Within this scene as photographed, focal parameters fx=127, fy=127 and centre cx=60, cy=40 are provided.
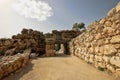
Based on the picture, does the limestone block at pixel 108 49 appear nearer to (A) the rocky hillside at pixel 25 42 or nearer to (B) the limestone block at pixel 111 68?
(B) the limestone block at pixel 111 68

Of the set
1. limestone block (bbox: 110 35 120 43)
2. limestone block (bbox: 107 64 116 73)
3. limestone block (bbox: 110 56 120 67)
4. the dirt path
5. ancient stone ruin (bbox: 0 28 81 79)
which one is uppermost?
ancient stone ruin (bbox: 0 28 81 79)

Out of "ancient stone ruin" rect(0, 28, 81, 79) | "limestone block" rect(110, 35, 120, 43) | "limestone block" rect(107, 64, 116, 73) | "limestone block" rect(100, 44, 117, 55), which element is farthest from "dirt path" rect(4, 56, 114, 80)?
"ancient stone ruin" rect(0, 28, 81, 79)

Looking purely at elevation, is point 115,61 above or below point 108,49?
below

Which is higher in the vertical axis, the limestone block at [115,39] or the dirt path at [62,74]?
the limestone block at [115,39]

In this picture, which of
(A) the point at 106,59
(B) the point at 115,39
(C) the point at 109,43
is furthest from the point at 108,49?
(B) the point at 115,39

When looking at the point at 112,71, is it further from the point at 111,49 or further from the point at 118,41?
the point at 118,41

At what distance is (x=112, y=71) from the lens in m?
4.12

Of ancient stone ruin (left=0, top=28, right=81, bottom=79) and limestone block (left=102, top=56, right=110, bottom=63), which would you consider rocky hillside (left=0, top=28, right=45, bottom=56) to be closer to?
ancient stone ruin (left=0, top=28, right=81, bottom=79)

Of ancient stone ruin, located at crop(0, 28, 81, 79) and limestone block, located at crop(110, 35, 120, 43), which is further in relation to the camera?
ancient stone ruin, located at crop(0, 28, 81, 79)

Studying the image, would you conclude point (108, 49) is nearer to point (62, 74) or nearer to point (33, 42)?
point (62, 74)

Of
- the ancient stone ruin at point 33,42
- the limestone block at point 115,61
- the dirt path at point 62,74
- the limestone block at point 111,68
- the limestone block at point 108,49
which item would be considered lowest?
the dirt path at point 62,74

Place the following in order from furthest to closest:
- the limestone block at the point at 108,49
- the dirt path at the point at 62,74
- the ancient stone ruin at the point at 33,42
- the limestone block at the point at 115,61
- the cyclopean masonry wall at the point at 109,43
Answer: the ancient stone ruin at the point at 33,42 < the dirt path at the point at 62,74 < the limestone block at the point at 108,49 < the cyclopean masonry wall at the point at 109,43 < the limestone block at the point at 115,61

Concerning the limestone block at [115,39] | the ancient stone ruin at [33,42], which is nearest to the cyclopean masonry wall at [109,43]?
the limestone block at [115,39]

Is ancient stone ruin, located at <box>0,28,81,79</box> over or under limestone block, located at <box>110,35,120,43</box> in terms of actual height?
over
